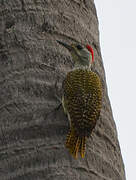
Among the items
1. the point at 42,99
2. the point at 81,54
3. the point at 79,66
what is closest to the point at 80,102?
the point at 42,99

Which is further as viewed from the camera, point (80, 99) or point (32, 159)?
point (80, 99)

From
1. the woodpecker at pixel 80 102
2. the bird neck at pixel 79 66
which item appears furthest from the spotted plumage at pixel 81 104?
the bird neck at pixel 79 66

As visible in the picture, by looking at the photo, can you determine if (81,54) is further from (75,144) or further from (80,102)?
(75,144)

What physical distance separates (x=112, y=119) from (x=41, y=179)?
884mm

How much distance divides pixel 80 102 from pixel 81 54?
0.87 metres

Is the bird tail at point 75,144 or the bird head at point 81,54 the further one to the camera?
the bird head at point 81,54

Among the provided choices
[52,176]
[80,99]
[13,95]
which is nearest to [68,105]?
[80,99]

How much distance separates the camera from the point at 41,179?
2916 millimetres

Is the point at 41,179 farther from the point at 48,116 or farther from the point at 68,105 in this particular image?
the point at 68,105

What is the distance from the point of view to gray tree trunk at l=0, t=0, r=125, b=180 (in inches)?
119

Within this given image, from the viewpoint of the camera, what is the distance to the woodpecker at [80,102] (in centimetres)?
324

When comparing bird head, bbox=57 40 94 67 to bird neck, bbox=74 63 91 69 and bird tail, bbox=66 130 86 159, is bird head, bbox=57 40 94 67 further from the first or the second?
bird tail, bbox=66 130 86 159

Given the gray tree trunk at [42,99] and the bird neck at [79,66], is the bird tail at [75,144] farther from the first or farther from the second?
the bird neck at [79,66]

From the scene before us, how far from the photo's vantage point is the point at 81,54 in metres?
4.18
